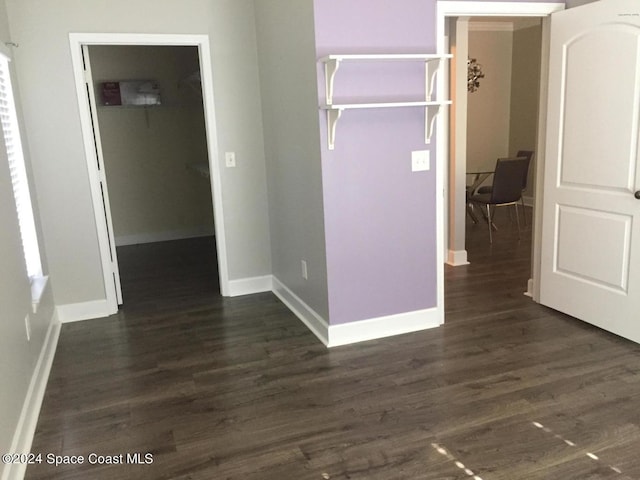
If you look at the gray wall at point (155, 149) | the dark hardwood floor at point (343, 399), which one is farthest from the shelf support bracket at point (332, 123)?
the gray wall at point (155, 149)

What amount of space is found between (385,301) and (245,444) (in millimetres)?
1398

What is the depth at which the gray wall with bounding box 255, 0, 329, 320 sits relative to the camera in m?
3.19

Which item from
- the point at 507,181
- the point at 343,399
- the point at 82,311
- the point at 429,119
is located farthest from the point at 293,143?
the point at 507,181

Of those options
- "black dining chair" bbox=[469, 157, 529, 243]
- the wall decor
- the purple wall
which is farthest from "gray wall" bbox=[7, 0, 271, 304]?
the wall decor

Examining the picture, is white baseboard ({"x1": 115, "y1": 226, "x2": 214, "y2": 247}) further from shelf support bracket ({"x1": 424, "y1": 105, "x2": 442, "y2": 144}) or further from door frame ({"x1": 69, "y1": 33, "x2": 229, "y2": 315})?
shelf support bracket ({"x1": 424, "y1": 105, "x2": 442, "y2": 144})

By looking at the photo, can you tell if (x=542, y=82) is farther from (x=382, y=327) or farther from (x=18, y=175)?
(x=18, y=175)

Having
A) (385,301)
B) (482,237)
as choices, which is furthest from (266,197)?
(482,237)

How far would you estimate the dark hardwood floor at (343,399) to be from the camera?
86.7 inches

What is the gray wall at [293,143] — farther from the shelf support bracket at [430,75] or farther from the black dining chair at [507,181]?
the black dining chair at [507,181]

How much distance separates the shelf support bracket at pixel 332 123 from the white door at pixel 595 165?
60.2 inches

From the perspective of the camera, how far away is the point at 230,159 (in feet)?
13.9

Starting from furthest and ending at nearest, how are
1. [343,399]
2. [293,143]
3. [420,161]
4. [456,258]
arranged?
1. [456,258]
2. [293,143]
3. [420,161]
4. [343,399]

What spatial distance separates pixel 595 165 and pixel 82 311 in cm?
365

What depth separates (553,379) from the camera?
9.21 feet
